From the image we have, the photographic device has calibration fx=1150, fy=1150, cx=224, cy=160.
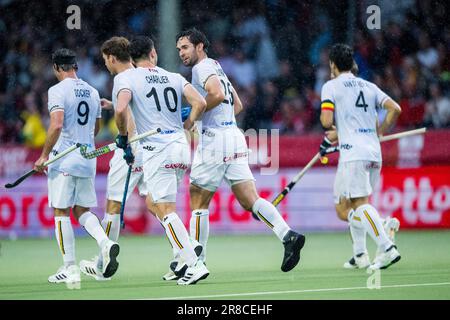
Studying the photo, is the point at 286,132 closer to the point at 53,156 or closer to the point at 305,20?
the point at 305,20

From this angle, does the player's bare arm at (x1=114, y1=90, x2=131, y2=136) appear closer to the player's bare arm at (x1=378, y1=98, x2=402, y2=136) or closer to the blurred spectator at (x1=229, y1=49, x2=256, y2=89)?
the player's bare arm at (x1=378, y1=98, x2=402, y2=136)

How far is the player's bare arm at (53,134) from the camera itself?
9.70m

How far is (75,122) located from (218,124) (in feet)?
4.21

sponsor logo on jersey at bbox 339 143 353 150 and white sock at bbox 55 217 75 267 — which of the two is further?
sponsor logo on jersey at bbox 339 143 353 150

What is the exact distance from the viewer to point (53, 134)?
9703 millimetres

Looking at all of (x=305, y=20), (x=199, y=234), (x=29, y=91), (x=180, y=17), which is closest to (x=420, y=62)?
(x=305, y=20)

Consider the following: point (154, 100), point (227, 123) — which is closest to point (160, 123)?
point (154, 100)

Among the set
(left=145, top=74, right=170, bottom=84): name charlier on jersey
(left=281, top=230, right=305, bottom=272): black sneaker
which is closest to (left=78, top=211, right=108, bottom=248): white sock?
(left=145, top=74, right=170, bottom=84): name charlier on jersey

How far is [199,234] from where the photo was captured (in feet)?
32.2

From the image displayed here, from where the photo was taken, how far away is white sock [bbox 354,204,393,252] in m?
10.0

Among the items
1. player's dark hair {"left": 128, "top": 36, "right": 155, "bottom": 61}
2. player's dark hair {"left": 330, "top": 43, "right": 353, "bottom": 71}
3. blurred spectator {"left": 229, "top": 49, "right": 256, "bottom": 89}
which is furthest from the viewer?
blurred spectator {"left": 229, "top": 49, "right": 256, "bottom": 89}

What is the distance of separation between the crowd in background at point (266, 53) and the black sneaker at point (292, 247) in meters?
6.92

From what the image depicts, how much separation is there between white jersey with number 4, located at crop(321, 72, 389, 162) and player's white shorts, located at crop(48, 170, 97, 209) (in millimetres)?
2233

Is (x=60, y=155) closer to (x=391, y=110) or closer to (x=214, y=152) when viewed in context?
(x=214, y=152)
